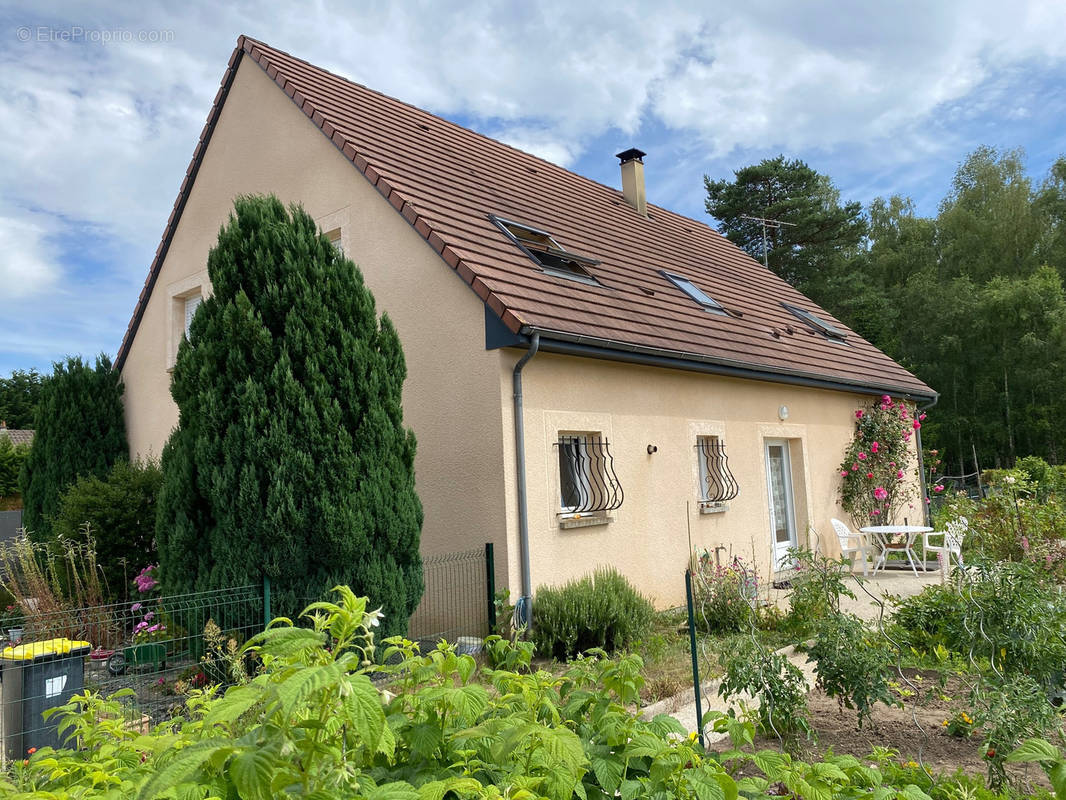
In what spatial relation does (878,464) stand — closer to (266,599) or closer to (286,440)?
(286,440)

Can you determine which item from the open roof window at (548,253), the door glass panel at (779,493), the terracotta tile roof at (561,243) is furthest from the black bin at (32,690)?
the door glass panel at (779,493)

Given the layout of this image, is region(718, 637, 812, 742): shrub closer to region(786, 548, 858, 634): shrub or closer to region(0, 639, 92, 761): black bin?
region(786, 548, 858, 634): shrub

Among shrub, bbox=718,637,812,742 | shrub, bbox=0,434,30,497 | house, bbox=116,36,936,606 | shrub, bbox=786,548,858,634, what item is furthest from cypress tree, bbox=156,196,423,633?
shrub, bbox=0,434,30,497

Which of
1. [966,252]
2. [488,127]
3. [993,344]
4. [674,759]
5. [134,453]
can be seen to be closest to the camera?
[674,759]

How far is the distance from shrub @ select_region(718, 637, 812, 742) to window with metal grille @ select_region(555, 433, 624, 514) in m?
3.81

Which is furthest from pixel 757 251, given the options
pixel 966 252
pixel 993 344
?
pixel 993 344

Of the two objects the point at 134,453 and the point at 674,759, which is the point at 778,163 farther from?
the point at 674,759

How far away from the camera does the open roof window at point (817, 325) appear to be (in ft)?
49.2

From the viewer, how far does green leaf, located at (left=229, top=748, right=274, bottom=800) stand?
59.6 inches

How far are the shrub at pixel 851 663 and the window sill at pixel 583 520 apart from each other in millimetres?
3397

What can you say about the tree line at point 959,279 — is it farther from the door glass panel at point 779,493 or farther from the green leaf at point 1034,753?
the green leaf at point 1034,753

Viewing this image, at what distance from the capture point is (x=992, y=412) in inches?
1227

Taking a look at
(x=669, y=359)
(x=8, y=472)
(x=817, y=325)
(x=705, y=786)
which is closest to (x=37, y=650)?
(x=705, y=786)

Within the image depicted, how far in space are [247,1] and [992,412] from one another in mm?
32433
